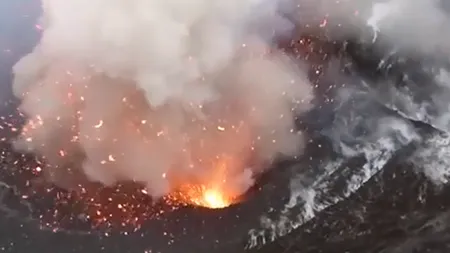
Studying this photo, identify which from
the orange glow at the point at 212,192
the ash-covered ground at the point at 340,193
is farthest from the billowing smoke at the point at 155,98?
the ash-covered ground at the point at 340,193

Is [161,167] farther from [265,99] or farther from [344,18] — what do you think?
[344,18]

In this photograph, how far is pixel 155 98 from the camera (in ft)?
8.46

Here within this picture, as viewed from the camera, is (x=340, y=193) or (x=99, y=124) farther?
(x=99, y=124)

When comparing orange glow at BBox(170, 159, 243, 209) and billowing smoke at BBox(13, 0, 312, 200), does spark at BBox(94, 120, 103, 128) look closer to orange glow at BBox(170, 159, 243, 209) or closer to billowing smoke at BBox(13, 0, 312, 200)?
billowing smoke at BBox(13, 0, 312, 200)

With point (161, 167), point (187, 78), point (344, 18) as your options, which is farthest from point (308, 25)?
point (161, 167)

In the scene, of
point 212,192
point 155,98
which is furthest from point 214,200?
point 155,98

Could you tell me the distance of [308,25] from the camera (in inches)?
123

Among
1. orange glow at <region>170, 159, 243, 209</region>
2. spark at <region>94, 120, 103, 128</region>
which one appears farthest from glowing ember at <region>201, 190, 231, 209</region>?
spark at <region>94, 120, 103, 128</region>

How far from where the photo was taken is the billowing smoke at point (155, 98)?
100 inches

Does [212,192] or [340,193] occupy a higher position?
[212,192]

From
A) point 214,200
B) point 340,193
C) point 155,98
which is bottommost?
point 340,193

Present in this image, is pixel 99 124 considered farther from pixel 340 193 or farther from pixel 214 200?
pixel 340 193

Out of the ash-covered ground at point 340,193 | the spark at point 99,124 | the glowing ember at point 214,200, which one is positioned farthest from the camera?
the spark at point 99,124

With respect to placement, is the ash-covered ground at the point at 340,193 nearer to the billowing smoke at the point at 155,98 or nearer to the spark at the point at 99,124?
the billowing smoke at the point at 155,98
